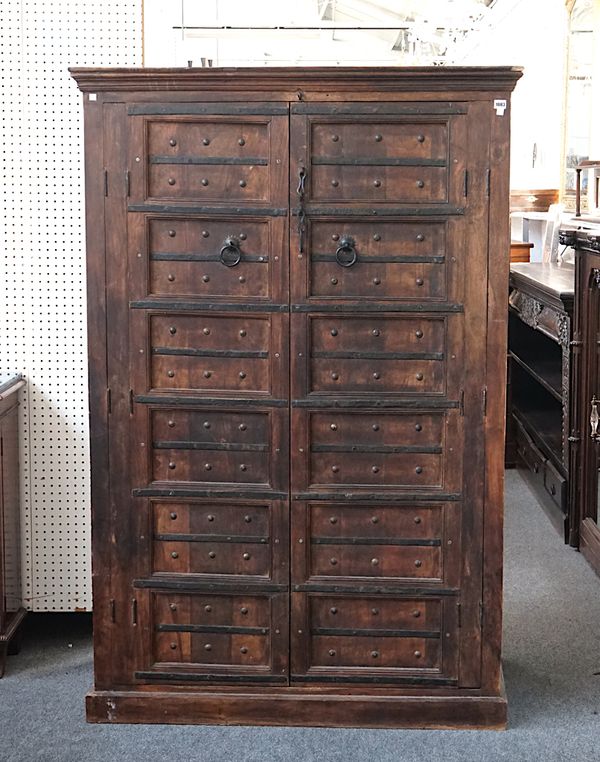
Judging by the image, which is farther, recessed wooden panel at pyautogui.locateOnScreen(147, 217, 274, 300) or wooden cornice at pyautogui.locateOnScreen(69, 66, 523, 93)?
recessed wooden panel at pyautogui.locateOnScreen(147, 217, 274, 300)

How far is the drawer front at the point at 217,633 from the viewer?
3414 mm

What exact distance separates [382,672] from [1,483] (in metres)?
1.45

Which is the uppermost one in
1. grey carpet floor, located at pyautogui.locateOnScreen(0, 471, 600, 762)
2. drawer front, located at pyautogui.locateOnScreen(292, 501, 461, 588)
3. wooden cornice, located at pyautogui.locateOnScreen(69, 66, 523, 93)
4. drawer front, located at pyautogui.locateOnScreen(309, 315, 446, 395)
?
wooden cornice, located at pyautogui.locateOnScreen(69, 66, 523, 93)

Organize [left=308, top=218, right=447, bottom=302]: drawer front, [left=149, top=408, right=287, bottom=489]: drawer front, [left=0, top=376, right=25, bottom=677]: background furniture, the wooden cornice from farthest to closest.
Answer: [left=0, top=376, right=25, bottom=677]: background furniture, [left=149, top=408, right=287, bottom=489]: drawer front, [left=308, top=218, right=447, bottom=302]: drawer front, the wooden cornice

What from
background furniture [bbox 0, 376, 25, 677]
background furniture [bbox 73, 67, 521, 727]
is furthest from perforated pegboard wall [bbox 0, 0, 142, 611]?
background furniture [bbox 73, 67, 521, 727]

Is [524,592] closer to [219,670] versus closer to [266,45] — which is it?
[219,670]

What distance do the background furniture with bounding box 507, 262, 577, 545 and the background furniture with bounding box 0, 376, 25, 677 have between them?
2769 mm

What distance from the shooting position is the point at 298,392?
10.8ft

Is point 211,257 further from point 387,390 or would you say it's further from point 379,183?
point 387,390

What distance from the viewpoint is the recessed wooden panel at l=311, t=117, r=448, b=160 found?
10.4 feet

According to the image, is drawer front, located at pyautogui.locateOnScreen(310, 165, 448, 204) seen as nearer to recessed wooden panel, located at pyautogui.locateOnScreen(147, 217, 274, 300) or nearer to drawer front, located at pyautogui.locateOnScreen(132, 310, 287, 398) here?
recessed wooden panel, located at pyautogui.locateOnScreen(147, 217, 274, 300)

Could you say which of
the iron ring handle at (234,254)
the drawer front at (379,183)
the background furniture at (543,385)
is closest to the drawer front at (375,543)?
the iron ring handle at (234,254)

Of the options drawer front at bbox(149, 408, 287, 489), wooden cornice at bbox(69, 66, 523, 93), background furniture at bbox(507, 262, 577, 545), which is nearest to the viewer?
wooden cornice at bbox(69, 66, 523, 93)

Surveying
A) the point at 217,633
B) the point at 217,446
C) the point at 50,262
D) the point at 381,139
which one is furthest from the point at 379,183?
the point at 217,633
